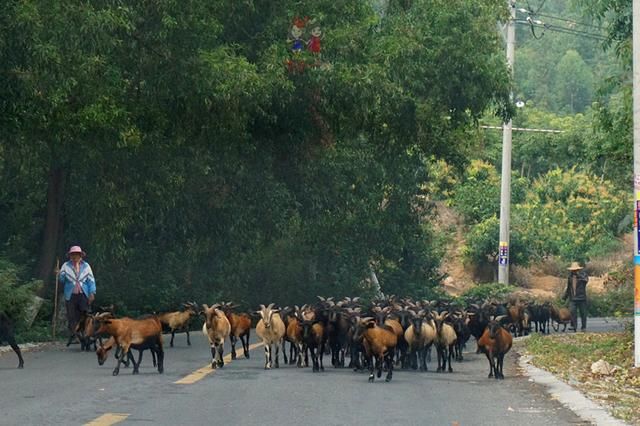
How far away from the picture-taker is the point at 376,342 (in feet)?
A: 63.9

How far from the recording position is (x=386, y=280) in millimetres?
52219

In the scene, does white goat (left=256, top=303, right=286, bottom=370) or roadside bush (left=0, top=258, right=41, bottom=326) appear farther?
roadside bush (left=0, top=258, right=41, bottom=326)

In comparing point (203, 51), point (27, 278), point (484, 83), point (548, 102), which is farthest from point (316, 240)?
point (548, 102)

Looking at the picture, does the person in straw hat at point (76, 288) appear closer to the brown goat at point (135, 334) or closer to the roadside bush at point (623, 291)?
Result: the brown goat at point (135, 334)

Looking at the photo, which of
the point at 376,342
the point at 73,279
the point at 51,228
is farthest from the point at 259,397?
the point at 51,228

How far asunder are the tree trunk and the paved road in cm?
869

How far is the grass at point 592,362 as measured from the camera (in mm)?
16245

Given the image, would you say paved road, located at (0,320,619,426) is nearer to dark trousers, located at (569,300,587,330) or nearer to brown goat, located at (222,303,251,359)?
brown goat, located at (222,303,251,359)

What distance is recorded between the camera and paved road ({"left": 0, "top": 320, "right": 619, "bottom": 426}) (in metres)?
13.9

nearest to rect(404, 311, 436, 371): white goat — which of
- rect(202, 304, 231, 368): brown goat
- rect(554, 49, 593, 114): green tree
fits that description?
rect(202, 304, 231, 368): brown goat

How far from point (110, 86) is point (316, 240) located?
21044 mm

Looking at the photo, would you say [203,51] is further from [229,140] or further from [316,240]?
[316,240]

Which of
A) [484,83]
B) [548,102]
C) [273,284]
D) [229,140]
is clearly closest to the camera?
[229,140]

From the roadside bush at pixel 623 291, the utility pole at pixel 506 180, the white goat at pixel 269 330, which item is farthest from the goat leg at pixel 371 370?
the utility pole at pixel 506 180
